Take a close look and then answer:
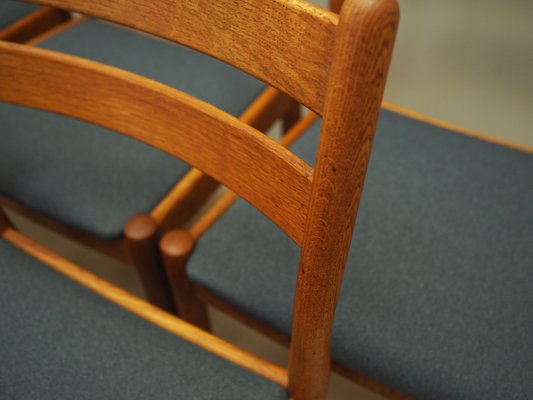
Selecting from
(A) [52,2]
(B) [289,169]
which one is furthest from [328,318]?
(A) [52,2]

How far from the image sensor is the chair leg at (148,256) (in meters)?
0.69

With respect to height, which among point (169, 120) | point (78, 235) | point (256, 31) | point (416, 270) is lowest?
point (78, 235)

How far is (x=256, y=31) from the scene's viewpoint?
34 centimetres

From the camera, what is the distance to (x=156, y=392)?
1.66ft

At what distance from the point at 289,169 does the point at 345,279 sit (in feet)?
0.96

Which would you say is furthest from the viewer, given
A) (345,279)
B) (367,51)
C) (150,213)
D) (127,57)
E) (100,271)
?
(100,271)

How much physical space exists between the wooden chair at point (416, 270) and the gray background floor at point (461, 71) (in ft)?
1.30

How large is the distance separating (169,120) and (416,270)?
0.37m

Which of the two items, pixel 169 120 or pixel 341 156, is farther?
pixel 169 120

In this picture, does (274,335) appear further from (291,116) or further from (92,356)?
(291,116)

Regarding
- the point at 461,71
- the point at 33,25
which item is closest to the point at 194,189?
the point at 33,25

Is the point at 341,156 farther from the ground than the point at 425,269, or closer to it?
farther from the ground

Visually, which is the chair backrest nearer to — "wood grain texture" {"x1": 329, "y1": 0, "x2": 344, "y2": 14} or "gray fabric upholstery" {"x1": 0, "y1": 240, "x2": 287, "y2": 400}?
"gray fabric upholstery" {"x1": 0, "y1": 240, "x2": 287, "y2": 400}

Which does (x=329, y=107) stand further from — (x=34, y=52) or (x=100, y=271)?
(x=100, y=271)
